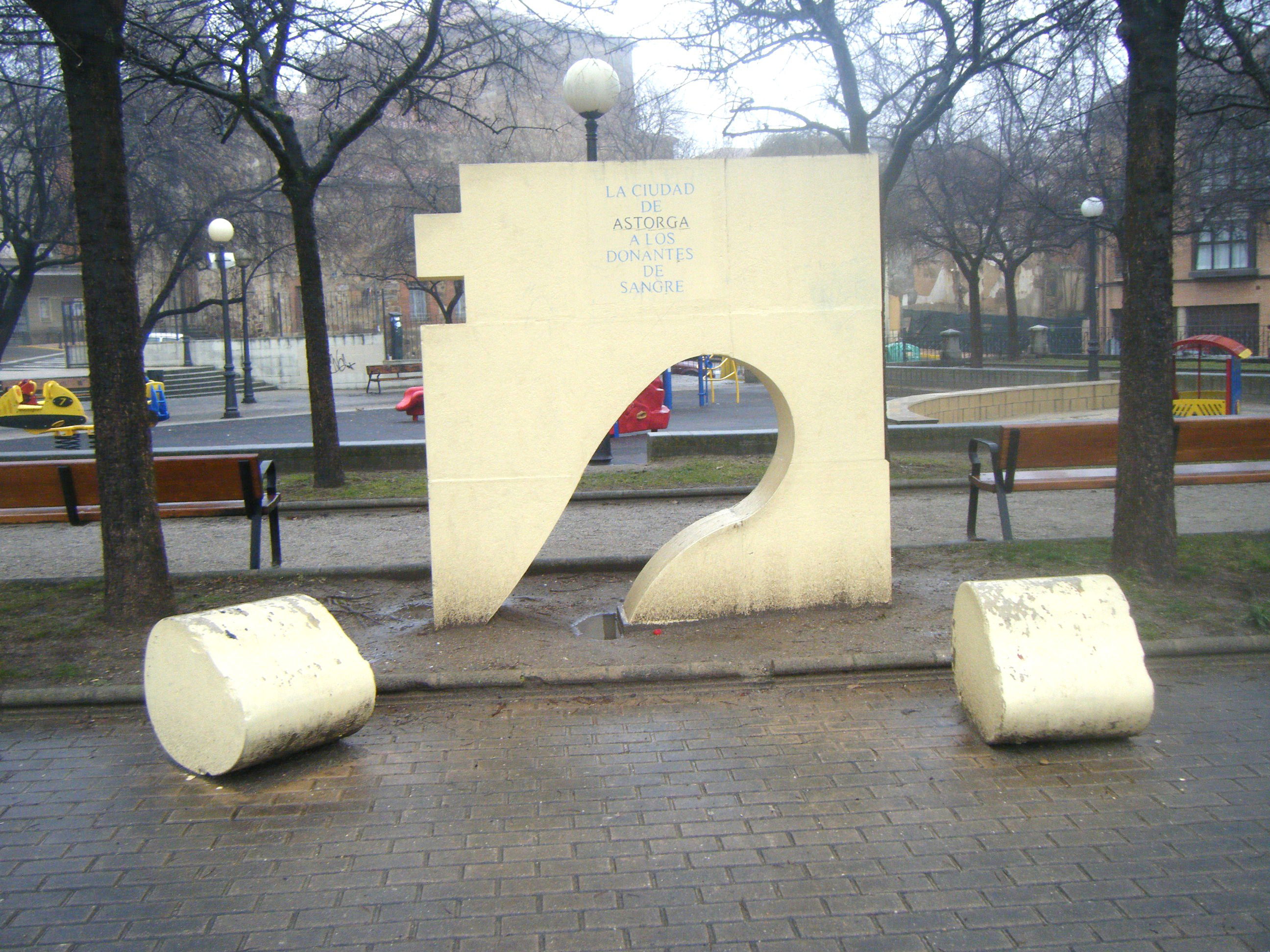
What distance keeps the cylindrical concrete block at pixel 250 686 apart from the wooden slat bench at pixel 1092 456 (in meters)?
5.95

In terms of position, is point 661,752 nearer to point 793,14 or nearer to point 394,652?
point 394,652

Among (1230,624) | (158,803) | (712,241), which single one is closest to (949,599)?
(1230,624)

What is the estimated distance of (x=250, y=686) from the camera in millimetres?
4410

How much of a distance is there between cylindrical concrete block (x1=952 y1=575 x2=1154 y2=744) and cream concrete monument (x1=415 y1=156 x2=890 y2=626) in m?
1.93

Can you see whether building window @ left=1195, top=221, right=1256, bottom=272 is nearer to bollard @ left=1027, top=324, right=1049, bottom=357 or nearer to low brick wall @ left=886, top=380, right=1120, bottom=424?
bollard @ left=1027, top=324, right=1049, bottom=357

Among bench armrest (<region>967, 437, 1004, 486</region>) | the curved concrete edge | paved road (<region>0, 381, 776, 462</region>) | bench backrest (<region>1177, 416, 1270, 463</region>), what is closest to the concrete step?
paved road (<region>0, 381, 776, 462</region>)

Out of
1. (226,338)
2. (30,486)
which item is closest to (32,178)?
(226,338)

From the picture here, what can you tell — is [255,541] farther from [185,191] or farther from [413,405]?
[185,191]

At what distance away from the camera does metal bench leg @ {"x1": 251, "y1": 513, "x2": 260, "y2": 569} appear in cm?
816

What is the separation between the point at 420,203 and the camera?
32.1m

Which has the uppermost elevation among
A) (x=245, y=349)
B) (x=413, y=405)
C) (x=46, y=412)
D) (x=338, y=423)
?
(x=245, y=349)

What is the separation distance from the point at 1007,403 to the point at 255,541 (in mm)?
16107

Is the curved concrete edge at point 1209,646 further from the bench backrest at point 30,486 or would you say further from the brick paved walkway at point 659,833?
the bench backrest at point 30,486

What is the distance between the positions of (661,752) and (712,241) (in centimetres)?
326
